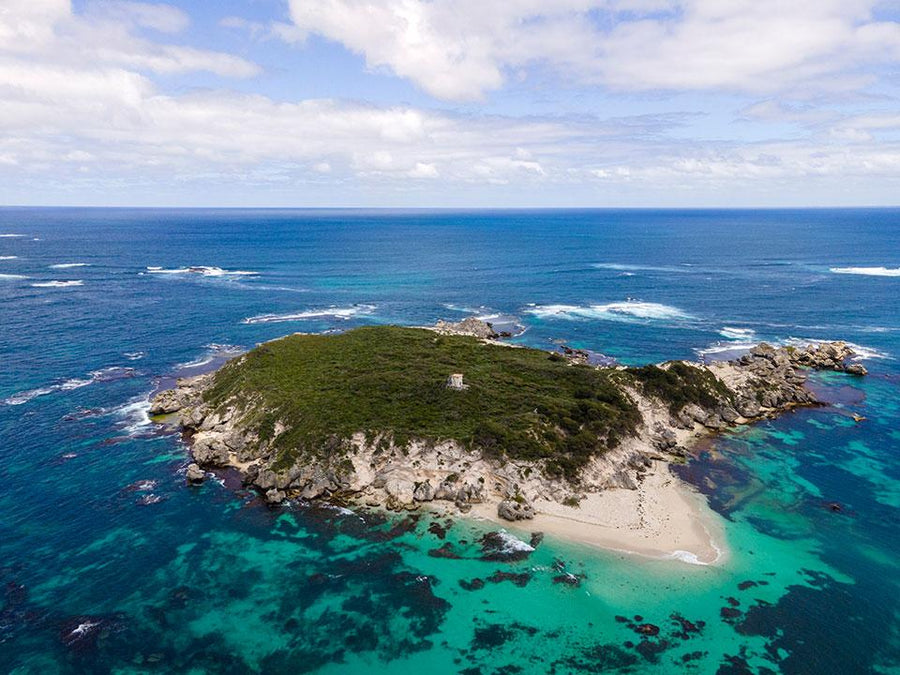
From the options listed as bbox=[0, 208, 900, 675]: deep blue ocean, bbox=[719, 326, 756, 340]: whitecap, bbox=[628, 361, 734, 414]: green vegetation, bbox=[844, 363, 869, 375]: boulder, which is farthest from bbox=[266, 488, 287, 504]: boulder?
bbox=[719, 326, 756, 340]: whitecap

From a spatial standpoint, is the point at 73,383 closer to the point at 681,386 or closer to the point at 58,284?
the point at 681,386

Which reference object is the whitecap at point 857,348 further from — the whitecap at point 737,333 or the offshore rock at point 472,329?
the offshore rock at point 472,329

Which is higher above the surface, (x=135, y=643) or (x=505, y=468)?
(x=505, y=468)

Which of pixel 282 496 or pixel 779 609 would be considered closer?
pixel 779 609

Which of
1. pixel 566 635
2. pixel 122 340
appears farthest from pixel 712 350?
pixel 122 340

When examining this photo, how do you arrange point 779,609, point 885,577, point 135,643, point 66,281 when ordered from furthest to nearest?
point 66,281
point 885,577
point 779,609
point 135,643

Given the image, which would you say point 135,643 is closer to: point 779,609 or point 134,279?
point 779,609
